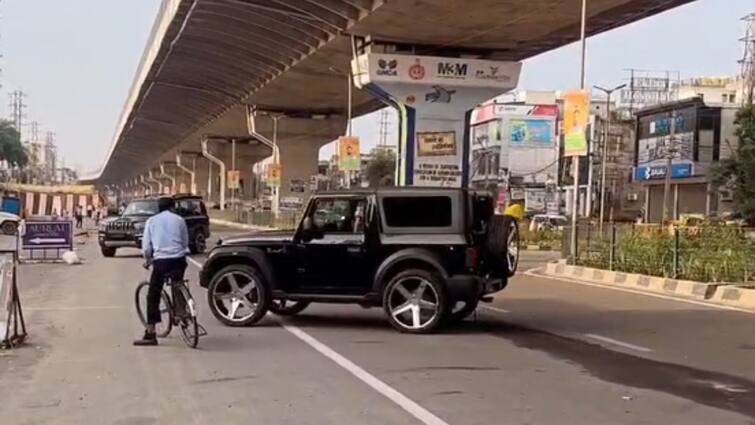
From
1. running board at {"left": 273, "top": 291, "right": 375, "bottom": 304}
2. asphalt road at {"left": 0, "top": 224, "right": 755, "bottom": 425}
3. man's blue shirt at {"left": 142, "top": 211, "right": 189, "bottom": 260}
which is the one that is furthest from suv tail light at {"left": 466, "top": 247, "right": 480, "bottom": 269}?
man's blue shirt at {"left": 142, "top": 211, "right": 189, "bottom": 260}

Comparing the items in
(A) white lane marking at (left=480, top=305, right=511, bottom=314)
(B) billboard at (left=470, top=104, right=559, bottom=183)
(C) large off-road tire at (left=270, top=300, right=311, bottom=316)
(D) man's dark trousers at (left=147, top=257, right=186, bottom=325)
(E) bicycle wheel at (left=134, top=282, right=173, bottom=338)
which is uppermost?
(B) billboard at (left=470, top=104, right=559, bottom=183)

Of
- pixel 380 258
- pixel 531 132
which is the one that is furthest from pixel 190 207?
pixel 531 132

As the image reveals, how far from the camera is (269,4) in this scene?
36.9m

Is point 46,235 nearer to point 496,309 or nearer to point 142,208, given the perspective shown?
point 142,208

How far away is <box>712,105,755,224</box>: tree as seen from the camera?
48.3 meters

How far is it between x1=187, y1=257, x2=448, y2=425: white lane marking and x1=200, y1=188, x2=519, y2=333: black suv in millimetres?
851

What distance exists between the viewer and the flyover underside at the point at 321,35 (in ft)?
114

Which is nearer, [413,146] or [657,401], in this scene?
[657,401]

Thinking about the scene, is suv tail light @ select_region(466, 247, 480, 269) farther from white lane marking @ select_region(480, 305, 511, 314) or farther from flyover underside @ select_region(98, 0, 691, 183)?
flyover underside @ select_region(98, 0, 691, 183)

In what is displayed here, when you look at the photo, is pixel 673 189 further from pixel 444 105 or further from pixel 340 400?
pixel 340 400

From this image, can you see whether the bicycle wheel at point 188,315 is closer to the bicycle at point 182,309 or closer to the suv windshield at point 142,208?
the bicycle at point 182,309

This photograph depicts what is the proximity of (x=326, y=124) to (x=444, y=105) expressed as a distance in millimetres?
30352

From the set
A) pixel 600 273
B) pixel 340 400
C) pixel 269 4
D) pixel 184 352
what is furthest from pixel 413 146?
pixel 340 400

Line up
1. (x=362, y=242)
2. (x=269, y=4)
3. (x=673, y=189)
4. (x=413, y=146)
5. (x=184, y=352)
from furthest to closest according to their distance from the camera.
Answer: (x=673, y=189), (x=413, y=146), (x=269, y=4), (x=362, y=242), (x=184, y=352)
